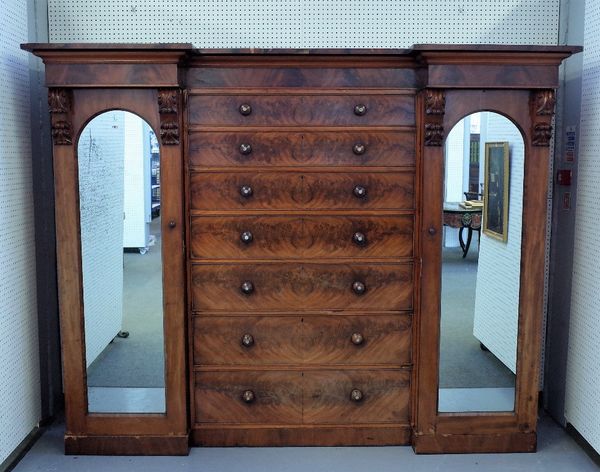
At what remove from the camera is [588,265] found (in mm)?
3607

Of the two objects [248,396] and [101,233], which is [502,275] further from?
[101,233]

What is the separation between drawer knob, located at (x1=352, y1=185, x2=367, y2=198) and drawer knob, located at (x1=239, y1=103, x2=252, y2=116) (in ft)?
2.26

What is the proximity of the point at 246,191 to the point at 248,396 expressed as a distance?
3.64ft

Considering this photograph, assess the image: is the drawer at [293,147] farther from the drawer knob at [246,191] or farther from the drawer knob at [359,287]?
the drawer knob at [359,287]

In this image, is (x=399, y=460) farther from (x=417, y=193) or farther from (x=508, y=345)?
(x=417, y=193)

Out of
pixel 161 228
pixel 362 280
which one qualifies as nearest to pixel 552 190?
pixel 362 280

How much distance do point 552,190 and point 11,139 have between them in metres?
3.12

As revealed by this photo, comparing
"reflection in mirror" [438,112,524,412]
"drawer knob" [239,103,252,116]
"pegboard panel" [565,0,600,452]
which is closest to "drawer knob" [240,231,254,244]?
"drawer knob" [239,103,252,116]

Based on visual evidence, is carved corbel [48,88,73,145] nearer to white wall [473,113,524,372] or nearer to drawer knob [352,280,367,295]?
drawer knob [352,280,367,295]

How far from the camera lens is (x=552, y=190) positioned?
4066 millimetres

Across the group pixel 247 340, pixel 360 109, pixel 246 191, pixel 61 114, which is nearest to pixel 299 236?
pixel 246 191

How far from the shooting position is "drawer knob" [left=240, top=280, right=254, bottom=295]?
3547 mm

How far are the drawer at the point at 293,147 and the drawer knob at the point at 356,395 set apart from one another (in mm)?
1226

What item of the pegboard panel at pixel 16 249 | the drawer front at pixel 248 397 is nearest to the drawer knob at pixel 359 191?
the drawer front at pixel 248 397
